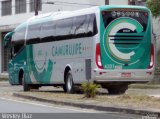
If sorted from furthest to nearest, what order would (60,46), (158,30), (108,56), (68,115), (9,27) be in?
(9,27)
(158,30)
(60,46)
(108,56)
(68,115)

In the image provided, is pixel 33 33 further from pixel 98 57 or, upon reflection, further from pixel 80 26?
pixel 98 57

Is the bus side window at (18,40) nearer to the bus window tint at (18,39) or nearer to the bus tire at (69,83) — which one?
the bus window tint at (18,39)

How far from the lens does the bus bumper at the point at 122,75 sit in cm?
2539

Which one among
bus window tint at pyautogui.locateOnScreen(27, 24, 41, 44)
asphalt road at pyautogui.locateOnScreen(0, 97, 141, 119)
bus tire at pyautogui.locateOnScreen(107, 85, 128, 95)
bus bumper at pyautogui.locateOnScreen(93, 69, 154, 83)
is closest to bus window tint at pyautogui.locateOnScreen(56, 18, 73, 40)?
bus window tint at pyautogui.locateOnScreen(27, 24, 41, 44)

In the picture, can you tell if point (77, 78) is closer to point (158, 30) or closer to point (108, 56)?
point (108, 56)

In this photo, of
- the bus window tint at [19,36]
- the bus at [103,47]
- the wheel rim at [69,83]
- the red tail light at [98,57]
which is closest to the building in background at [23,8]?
the bus window tint at [19,36]

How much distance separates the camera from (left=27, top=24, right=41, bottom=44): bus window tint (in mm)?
30678

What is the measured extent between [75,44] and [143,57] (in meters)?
3.32

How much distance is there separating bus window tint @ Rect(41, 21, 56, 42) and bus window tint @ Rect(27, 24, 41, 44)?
0.52 m

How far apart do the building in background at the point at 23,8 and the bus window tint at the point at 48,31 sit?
Answer: 19773 millimetres

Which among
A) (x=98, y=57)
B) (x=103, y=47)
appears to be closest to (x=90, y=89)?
(x=98, y=57)

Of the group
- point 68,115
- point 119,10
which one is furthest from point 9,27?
point 68,115

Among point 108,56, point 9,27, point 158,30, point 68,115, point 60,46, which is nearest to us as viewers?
point 68,115

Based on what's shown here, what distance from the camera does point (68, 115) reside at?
16906mm
